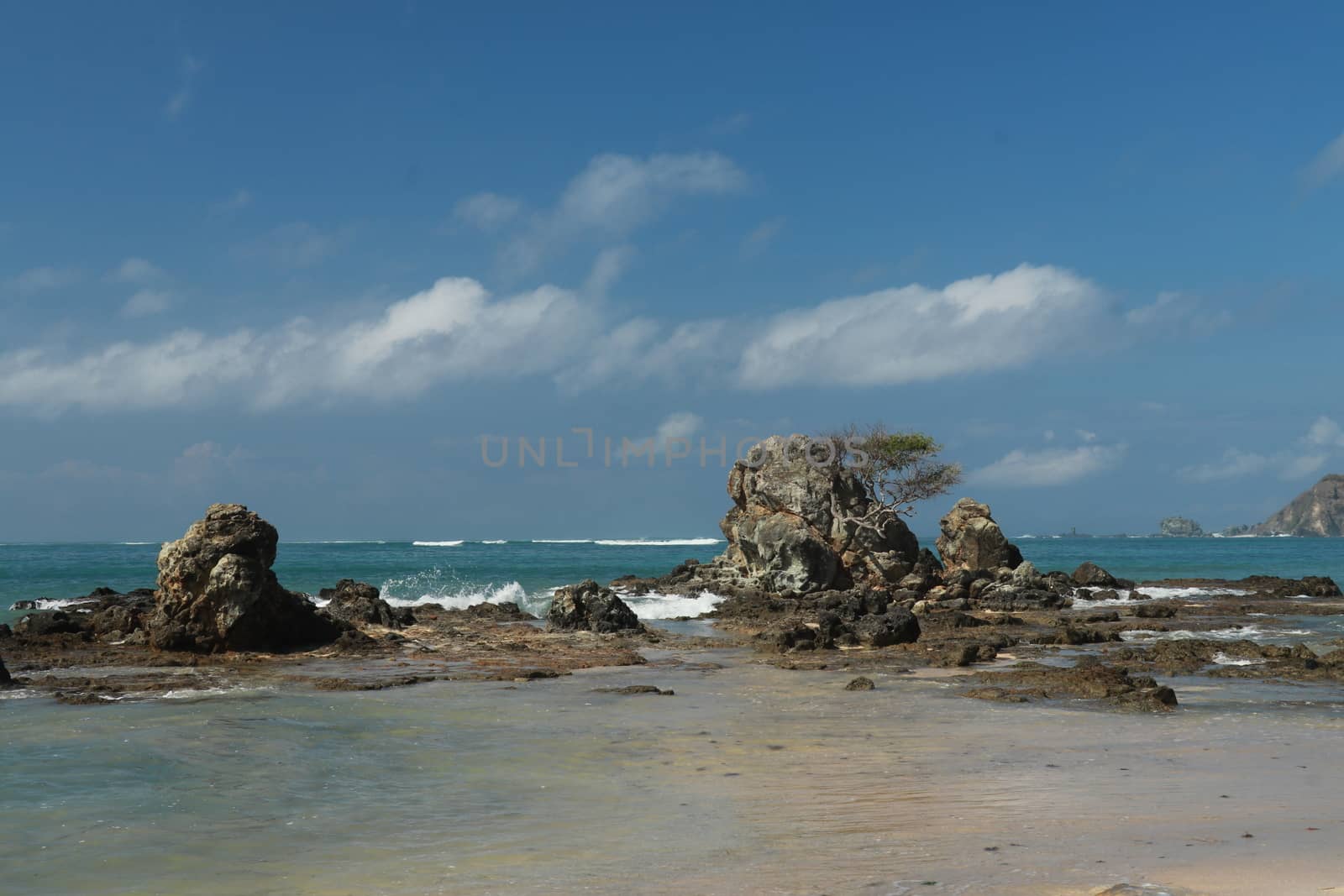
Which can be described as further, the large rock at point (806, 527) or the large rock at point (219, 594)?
the large rock at point (806, 527)


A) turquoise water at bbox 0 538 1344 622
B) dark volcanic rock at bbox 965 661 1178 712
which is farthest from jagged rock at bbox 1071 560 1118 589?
dark volcanic rock at bbox 965 661 1178 712

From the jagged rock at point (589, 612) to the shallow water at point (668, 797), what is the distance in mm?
12413

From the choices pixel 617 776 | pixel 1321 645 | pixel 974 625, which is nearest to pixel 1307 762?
pixel 617 776

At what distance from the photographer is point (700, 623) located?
112 ft

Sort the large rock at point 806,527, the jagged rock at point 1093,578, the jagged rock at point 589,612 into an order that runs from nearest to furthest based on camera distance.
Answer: the jagged rock at point 589,612, the large rock at point 806,527, the jagged rock at point 1093,578

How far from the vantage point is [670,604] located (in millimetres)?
41188

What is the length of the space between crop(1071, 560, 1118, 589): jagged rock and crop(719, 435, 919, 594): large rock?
813cm

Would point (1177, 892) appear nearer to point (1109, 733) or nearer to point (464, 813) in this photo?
point (464, 813)

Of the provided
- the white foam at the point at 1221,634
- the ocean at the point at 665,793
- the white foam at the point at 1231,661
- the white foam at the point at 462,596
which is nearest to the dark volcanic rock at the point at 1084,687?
the ocean at the point at 665,793

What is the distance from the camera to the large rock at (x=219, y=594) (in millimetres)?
22828

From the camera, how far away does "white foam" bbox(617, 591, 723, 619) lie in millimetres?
38875

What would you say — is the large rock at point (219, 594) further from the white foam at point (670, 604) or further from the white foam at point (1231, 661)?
the white foam at point (1231, 661)

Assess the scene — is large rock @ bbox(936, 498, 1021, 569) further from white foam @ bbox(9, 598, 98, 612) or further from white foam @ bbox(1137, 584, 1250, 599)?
white foam @ bbox(9, 598, 98, 612)

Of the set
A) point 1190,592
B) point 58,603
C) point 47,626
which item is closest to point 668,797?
point 47,626
